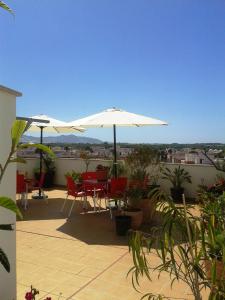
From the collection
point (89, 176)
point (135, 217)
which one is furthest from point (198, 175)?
point (135, 217)

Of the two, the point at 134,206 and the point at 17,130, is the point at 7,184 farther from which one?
the point at 134,206

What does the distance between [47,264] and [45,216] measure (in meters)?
2.86

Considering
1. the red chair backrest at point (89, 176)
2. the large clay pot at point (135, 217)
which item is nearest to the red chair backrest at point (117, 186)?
the large clay pot at point (135, 217)

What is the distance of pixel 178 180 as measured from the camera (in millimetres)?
9266

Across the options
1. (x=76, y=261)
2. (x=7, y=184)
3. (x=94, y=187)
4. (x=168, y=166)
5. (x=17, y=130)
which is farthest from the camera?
(x=168, y=166)

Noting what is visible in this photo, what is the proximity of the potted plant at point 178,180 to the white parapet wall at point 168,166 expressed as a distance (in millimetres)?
144

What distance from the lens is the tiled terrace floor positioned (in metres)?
3.40

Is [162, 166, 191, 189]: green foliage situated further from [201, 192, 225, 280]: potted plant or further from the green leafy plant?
[201, 192, 225, 280]: potted plant

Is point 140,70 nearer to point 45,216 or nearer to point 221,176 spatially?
point 221,176

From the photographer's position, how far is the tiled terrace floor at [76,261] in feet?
11.1

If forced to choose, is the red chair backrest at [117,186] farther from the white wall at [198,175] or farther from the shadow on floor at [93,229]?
the white wall at [198,175]

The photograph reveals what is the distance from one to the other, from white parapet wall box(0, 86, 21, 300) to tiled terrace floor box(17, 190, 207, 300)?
531mm

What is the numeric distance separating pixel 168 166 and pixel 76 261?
5.95 m

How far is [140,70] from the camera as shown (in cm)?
1116
